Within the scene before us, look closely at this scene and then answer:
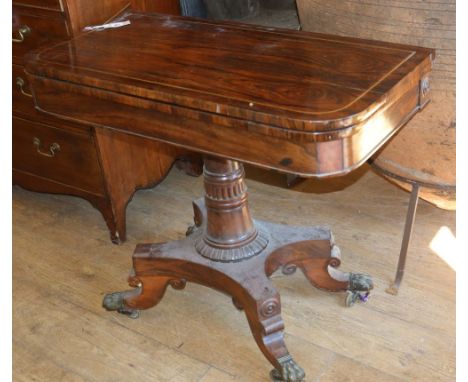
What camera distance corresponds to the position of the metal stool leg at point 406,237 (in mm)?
1862

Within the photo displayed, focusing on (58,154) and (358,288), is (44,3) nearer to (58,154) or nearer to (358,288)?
(58,154)

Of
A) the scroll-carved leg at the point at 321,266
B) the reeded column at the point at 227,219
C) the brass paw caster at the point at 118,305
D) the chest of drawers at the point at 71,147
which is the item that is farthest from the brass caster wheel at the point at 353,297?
the chest of drawers at the point at 71,147

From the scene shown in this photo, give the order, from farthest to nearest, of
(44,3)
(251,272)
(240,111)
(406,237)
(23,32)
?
(23,32)
(44,3)
(406,237)
(251,272)
(240,111)

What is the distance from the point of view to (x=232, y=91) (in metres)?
1.39

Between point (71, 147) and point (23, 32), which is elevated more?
point (23, 32)

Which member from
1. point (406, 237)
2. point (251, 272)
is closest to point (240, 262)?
point (251, 272)

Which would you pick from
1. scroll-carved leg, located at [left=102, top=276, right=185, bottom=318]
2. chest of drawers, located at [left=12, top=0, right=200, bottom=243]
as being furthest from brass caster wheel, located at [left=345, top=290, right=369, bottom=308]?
chest of drawers, located at [left=12, top=0, right=200, bottom=243]

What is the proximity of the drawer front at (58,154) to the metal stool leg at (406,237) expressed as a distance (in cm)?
96

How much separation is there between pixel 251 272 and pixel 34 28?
1.00 metres

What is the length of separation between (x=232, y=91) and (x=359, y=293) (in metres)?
0.80

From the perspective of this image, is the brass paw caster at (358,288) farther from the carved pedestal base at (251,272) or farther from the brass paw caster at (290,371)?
the brass paw caster at (290,371)

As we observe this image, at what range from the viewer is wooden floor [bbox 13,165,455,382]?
69.8 inches

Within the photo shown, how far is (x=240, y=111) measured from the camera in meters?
1.31

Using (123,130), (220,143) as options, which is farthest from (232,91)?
(123,130)
